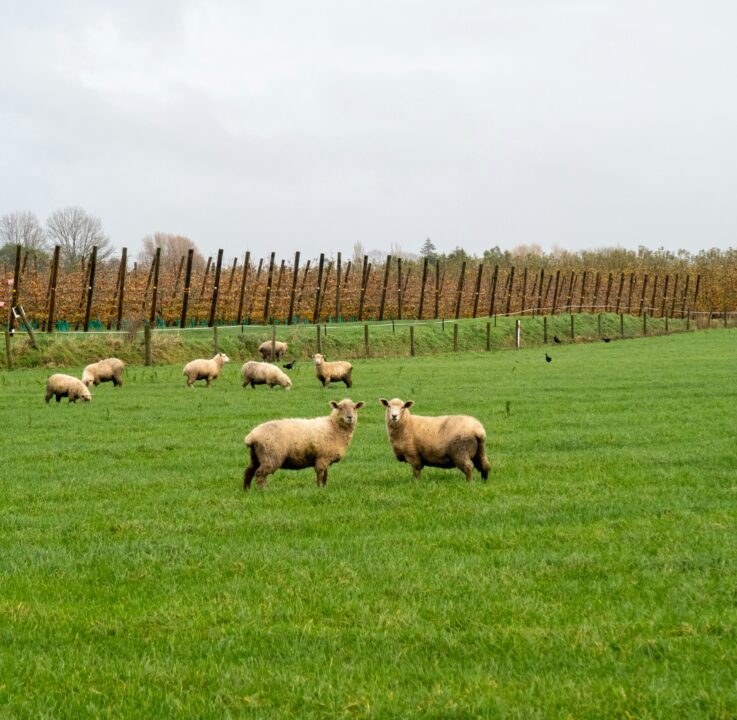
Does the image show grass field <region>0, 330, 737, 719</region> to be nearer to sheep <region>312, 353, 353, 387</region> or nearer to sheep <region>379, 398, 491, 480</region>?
sheep <region>379, 398, 491, 480</region>

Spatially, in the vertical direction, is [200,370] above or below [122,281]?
below

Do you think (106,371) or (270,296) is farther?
(270,296)

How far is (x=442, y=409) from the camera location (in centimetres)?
2494

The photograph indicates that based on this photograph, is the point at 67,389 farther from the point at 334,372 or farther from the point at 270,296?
Result: the point at 270,296

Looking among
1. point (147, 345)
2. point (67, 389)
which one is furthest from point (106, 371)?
point (147, 345)

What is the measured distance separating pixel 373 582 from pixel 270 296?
6443cm

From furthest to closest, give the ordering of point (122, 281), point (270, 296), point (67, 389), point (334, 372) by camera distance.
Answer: point (270, 296)
point (122, 281)
point (334, 372)
point (67, 389)

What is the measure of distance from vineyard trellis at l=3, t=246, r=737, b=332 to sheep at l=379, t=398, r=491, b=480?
3327 cm

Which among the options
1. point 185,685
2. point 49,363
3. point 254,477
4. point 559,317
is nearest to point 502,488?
point 254,477

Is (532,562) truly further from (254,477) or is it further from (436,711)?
(254,477)

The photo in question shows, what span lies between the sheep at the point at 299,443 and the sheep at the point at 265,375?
58.7ft

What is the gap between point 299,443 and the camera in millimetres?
13781

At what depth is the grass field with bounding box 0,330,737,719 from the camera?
6.71 m

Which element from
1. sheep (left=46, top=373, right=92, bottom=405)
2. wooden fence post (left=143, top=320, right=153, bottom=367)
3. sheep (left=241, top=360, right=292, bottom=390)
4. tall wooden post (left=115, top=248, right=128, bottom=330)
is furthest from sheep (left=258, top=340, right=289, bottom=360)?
sheep (left=46, top=373, right=92, bottom=405)
